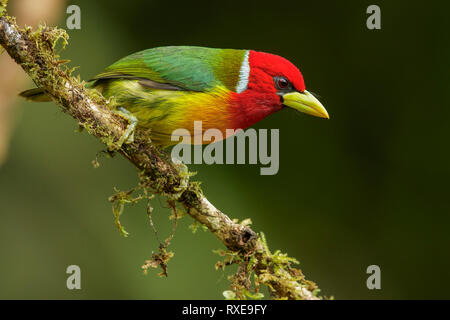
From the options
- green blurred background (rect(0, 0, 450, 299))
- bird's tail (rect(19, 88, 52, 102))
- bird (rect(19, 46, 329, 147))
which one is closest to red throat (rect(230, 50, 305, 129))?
bird (rect(19, 46, 329, 147))

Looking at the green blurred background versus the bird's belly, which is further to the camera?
the green blurred background

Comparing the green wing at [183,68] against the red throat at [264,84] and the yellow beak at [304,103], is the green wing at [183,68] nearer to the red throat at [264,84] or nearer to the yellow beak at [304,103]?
the red throat at [264,84]

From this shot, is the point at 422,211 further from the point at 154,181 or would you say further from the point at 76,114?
the point at 76,114

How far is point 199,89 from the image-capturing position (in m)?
3.25

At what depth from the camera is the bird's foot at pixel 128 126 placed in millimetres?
2791

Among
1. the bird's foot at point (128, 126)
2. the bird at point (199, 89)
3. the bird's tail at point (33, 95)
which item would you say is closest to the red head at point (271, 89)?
the bird at point (199, 89)

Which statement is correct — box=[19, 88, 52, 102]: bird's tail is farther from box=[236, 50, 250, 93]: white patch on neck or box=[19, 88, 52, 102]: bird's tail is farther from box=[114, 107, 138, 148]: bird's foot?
box=[236, 50, 250, 93]: white patch on neck

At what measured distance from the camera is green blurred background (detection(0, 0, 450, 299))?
485 cm

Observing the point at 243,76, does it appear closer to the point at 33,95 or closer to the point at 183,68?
the point at 183,68

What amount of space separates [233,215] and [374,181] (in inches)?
50.1

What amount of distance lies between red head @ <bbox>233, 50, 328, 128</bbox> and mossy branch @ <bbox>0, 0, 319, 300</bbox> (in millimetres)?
633

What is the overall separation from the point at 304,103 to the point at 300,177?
6.17 feet

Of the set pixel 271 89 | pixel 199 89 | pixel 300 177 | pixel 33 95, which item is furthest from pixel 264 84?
pixel 300 177

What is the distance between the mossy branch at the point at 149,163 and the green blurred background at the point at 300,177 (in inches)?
76.6
